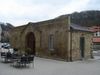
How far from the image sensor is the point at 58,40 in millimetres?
23625

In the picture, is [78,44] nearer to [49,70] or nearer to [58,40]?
[58,40]

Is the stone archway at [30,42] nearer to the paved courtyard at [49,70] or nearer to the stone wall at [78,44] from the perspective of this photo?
the stone wall at [78,44]

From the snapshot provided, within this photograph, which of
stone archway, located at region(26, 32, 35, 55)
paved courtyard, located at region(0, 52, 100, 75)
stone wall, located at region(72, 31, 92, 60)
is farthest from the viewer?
stone archway, located at region(26, 32, 35, 55)

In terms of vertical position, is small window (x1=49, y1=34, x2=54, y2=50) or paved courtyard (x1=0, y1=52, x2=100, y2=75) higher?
small window (x1=49, y1=34, x2=54, y2=50)

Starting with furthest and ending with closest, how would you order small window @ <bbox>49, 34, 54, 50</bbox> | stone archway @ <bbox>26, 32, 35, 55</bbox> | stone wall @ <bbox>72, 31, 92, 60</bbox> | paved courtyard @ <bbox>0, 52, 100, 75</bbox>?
stone archway @ <bbox>26, 32, 35, 55</bbox>
small window @ <bbox>49, 34, 54, 50</bbox>
stone wall @ <bbox>72, 31, 92, 60</bbox>
paved courtyard @ <bbox>0, 52, 100, 75</bbox>

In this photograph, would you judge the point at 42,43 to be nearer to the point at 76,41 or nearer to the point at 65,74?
the point at 76,41

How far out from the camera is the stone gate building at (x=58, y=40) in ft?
73.8

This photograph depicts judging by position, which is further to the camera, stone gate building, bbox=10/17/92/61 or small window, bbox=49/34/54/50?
small window, bbox=49/34/54/50

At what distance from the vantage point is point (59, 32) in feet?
77.2

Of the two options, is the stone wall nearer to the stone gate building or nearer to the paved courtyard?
the stone gate building

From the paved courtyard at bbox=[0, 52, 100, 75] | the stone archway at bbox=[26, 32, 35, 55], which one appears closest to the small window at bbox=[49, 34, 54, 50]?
the stone archway at bbox=[26, 32, 35, 55]

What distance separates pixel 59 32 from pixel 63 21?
1.38 meters

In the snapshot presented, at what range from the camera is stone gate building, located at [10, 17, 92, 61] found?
73.8 ft

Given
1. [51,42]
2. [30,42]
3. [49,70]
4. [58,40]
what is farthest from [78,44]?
[49,70]
